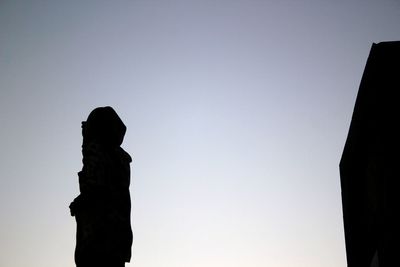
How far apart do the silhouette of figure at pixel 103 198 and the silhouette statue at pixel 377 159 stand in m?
5.26

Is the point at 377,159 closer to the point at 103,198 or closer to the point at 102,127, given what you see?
the point at 102,127

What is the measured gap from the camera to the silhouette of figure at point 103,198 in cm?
522

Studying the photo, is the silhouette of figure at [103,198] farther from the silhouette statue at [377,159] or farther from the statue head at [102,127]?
the silhouette statue at [377,159]

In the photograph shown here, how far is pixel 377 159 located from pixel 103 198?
6.53m

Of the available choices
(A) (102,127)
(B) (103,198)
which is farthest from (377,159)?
(B) (103,198)

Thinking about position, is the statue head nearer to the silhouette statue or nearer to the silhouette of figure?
the silhouette of figure

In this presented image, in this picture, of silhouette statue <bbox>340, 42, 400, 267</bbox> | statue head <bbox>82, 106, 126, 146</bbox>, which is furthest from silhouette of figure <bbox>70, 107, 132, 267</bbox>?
silhouette statue <bbox>340, 42, 400, 267</bbox>

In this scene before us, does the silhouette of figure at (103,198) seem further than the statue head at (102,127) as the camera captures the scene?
No

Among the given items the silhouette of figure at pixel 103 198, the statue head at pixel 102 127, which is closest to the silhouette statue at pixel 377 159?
the statue head at pixel 102 127

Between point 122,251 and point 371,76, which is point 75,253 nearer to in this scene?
point 122,251

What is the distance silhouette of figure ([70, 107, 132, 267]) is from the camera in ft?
17.1

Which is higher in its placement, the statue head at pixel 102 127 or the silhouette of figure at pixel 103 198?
the statue head at pixel 102 127

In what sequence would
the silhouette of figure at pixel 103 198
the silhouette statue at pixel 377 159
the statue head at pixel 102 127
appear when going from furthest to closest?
1. the silhouette statue at pixel 377 159
2. the statue head at pixel 102 127
3. the silhouette of figure at pixel 103 198

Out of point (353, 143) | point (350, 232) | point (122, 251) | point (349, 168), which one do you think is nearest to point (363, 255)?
point (350, 232)
